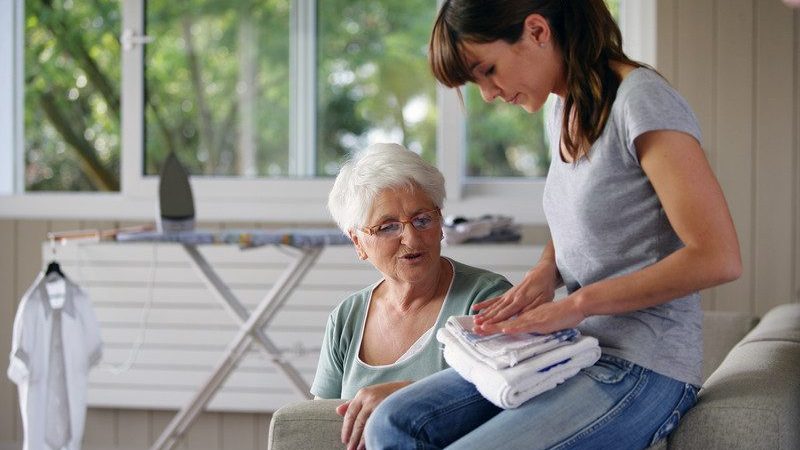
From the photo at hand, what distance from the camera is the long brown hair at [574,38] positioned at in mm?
A: 1670

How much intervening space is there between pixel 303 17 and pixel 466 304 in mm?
2574

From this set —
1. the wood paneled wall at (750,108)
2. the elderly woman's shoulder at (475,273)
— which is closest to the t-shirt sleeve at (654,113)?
the elderly woman's shoulder at (475,273)

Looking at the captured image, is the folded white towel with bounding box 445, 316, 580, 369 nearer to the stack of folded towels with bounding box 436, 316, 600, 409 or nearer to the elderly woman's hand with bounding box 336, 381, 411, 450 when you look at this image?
the stack of folded towels with bounding box 436, 316, 600, 409

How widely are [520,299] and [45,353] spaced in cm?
217

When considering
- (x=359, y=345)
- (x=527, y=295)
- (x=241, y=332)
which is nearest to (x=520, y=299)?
(x=527, y=295)

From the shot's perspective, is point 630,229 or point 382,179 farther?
point 382,179

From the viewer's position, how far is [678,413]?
1662 mm

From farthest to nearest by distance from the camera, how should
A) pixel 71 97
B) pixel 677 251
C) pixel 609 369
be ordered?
pixel 71 97 → pixel 609 369 → pixel 677 251

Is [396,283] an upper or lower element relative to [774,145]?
lower

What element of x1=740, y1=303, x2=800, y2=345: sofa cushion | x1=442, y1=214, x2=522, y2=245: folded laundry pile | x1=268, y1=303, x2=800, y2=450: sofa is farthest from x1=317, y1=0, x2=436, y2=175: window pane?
x1=268, y1=303, x2=800, y2=450: sofa

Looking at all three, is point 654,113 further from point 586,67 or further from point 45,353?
point 45,353

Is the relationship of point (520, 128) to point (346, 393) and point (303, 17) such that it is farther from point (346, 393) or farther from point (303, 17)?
point (346, 393)

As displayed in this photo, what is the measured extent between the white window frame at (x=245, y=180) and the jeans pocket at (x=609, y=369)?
234cm

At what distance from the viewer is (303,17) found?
4.36 meters
